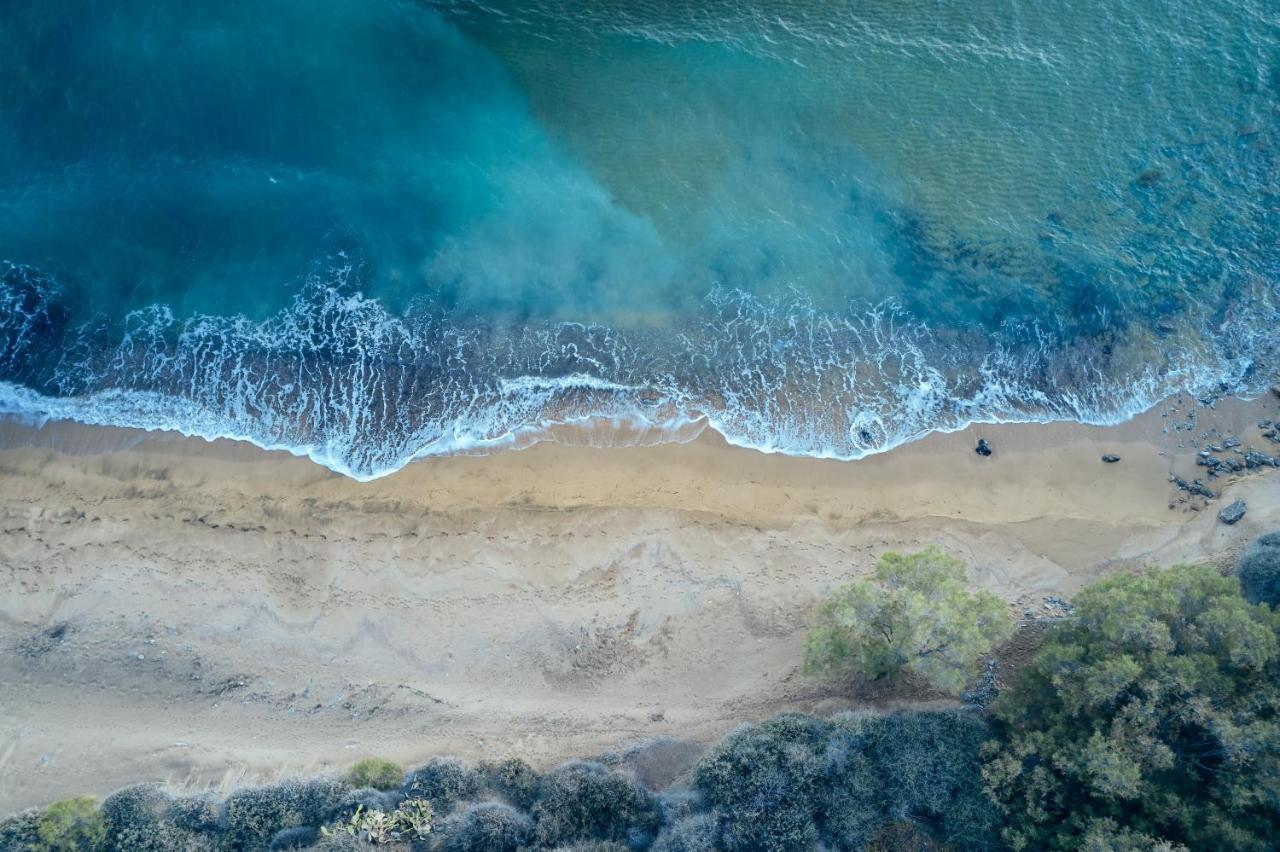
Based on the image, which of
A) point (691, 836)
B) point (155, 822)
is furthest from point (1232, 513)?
point (155, 822)

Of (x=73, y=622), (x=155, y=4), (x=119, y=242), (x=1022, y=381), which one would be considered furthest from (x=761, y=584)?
(x=155, y=4)

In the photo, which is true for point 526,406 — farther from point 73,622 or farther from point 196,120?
point 196,120

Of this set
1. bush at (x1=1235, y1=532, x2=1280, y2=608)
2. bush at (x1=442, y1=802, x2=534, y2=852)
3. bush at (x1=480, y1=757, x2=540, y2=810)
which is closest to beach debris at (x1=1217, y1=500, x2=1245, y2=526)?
bush at (x1=1235, y1=532, x2=1280, y2=608)

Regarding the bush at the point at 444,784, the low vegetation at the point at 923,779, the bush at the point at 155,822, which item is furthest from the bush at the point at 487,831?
the bush at the point at 155,822

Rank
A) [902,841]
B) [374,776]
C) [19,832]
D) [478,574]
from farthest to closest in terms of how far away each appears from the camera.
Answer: [478,574], [374,776], [902,841], [19,832]

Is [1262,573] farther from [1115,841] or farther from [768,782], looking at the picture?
[768,782]

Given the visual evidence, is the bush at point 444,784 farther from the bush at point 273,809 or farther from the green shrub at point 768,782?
the green shrub at point 768,782
